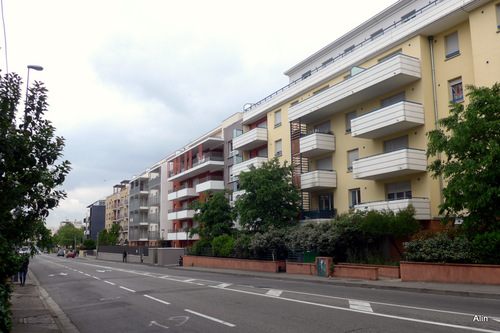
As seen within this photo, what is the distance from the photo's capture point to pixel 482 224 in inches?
660

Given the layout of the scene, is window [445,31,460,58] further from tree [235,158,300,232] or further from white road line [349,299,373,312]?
white road line [349,299,373,312]

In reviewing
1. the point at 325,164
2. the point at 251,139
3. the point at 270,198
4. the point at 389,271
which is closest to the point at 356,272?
the point at 389,271

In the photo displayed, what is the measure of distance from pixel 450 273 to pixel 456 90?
10200mm

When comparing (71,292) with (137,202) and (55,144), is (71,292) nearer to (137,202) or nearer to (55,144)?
(55,144)

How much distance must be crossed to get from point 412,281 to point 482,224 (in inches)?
147

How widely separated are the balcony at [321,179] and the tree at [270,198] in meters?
1.14

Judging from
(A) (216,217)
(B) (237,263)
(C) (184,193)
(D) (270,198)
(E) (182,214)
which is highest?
(C) (184,193)

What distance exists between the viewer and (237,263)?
31047 millimetres

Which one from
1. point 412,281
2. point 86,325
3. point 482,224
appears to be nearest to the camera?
point 86,325

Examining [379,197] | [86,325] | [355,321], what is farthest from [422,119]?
[86,325]

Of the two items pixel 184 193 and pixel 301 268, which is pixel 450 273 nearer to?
pixel 301 268

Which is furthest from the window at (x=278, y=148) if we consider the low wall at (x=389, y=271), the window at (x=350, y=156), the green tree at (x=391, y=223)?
the low wall at (x=389, y=271)

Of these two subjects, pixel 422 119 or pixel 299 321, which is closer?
pixel 299 321

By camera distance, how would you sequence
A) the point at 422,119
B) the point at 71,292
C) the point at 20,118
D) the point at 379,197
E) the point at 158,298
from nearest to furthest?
the point at 20,118 → the point at 158,298 → the point at 71,292 → the point at 422,119 → the point at 379,197
